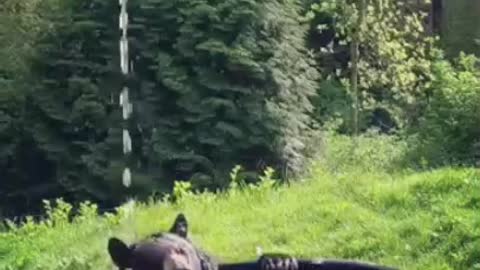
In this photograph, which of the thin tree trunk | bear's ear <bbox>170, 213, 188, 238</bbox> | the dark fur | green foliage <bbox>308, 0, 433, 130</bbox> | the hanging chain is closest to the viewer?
the dark fur

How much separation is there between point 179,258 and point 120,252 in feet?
0.53

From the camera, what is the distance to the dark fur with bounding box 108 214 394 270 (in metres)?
2.85

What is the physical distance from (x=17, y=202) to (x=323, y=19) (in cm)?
363

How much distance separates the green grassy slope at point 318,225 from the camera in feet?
16.5

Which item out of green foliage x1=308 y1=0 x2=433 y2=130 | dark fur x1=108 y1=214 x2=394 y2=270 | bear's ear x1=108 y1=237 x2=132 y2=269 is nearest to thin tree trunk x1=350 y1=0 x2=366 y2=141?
green foliage x1=308 y1=0 x2=433 y2=130

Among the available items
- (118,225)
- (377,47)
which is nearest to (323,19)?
(377,47)

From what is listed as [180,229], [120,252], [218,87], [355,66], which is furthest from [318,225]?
[355,66]

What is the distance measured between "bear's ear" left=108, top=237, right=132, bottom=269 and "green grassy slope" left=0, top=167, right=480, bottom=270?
6.67 feet

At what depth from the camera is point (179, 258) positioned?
2.87m

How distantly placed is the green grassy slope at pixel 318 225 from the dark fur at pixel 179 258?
70.0 inches

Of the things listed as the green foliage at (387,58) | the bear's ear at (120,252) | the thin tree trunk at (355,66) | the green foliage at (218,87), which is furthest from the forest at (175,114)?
the bear's ear at (120,252)

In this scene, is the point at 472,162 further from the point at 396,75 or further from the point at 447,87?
the point at 396,75

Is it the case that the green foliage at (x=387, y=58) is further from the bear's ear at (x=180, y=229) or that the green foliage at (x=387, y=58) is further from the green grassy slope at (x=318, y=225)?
the bear's ear at (x=180, y=229)

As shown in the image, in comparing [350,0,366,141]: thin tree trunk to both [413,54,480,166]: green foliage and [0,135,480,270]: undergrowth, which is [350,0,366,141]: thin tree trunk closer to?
[413,54,480,166]: green foliage
